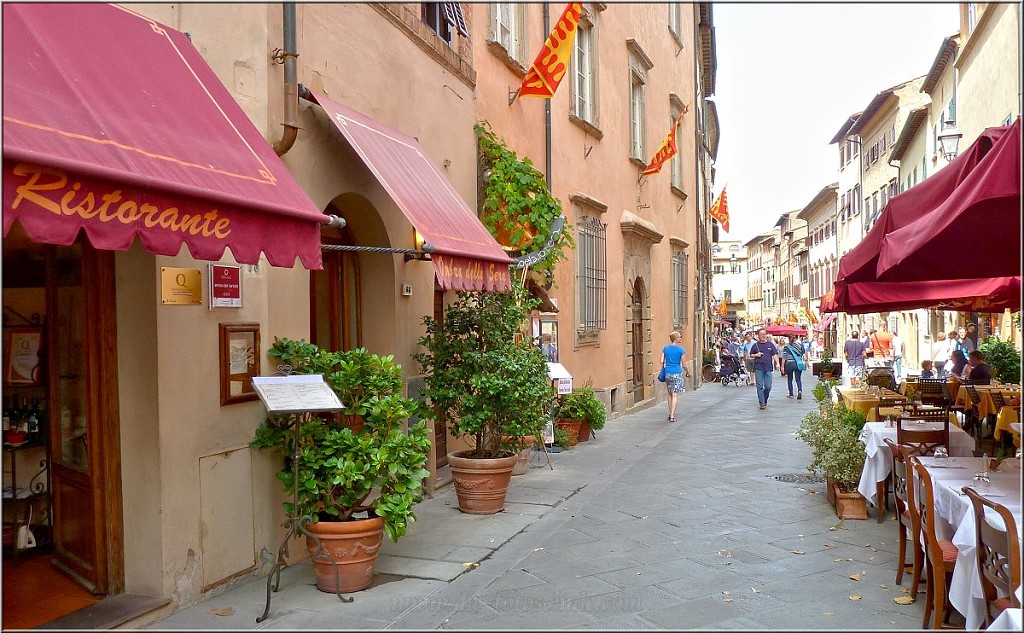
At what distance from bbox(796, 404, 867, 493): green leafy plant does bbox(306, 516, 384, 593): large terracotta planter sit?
4414mm

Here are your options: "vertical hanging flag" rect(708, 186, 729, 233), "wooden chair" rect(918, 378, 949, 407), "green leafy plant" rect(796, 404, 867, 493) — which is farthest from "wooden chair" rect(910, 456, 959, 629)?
"vertical hanging flag" rect(708, 186, 729, 233)

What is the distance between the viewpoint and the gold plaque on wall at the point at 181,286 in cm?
488

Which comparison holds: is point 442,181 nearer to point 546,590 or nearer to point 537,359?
point 537,359

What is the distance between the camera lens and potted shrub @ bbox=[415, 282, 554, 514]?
7.46 meters

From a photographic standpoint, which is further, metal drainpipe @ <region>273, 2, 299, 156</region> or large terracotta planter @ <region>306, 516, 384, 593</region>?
metal drainpipe @ <region>273, 2, 299, 156</region>

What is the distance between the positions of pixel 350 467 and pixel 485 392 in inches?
91.1

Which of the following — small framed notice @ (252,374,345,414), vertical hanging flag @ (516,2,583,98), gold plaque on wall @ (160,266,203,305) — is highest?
vertical hanging flag @ (516,2,583,98)

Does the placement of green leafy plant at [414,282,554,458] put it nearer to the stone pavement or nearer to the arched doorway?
the stone pavement

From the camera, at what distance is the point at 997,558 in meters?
4.02

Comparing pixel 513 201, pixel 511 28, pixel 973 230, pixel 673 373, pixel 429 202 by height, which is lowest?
pixel 673 373

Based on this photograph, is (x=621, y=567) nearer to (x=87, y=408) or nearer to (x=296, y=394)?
(x=296, y=394)

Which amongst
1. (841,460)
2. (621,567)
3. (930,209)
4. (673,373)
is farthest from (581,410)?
(930,209)

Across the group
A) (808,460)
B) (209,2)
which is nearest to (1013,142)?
(209,2)

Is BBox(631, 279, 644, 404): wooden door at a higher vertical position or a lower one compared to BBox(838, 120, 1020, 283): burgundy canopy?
lower
